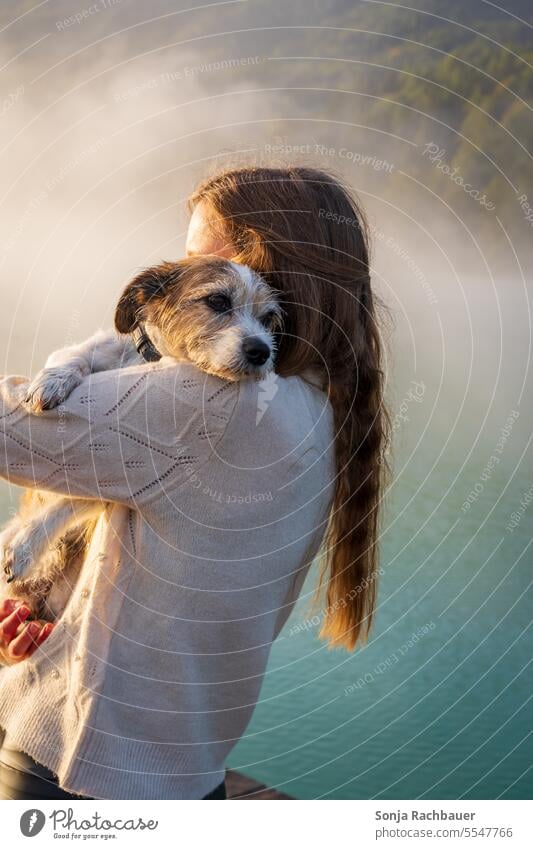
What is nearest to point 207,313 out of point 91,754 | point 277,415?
point 277,415

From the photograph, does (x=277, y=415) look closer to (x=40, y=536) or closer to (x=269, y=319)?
(x=269, y=319)

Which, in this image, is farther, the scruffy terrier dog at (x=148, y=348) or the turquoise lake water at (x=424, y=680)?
the turquoise lake water at (x=424, y=680)

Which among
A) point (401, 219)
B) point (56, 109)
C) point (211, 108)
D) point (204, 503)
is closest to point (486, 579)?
point (401, 219)

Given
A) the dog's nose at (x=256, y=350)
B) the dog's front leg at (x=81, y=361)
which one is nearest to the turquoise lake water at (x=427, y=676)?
the dog's front leg at (x=81, y=361)

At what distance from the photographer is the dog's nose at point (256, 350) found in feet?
6.79

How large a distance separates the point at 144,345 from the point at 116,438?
60 cm

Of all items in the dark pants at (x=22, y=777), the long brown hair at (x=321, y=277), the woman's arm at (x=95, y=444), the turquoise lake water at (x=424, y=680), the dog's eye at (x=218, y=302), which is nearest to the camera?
the woman's arm at (x=95, y=444)

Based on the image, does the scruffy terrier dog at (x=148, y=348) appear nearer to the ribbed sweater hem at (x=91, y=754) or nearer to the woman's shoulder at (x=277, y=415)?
the woman's shoulder at (x=277, y=415)

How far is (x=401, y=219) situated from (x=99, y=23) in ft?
5.27

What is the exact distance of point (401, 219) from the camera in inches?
177

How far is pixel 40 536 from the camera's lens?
8.32 ft

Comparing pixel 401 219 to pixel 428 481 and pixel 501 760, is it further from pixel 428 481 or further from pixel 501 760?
pixel 501 760

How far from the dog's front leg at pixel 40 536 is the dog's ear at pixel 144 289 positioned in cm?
51
